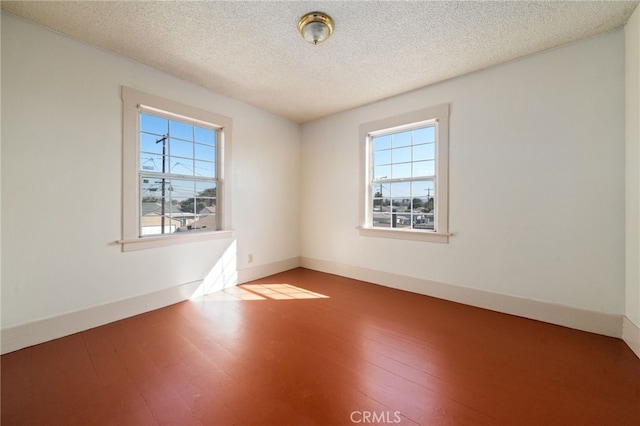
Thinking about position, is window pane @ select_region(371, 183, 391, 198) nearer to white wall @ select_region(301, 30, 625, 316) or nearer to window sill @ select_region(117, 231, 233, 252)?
white wall @ select_region(301, 30, 625, 316)

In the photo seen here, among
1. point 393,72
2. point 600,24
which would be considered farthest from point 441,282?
point 600,24

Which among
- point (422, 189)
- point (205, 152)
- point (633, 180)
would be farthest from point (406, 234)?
point (205, 152)

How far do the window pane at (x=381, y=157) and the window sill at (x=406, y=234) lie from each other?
983 mm

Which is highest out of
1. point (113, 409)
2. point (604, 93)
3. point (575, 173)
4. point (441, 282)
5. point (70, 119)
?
point (604, 93)

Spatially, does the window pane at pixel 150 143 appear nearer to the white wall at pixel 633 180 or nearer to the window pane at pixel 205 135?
the window pane at pixel 205 135

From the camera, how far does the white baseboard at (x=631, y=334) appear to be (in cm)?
194

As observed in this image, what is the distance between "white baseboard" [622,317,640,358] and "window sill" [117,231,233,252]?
4045mm

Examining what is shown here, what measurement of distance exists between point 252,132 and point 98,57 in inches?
70.5

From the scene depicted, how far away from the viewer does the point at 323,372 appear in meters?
1.75

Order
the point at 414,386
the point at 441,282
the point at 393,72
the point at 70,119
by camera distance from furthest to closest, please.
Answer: the point at 441,282
the point at 393,72
the point at 70,119
the point at 414,386

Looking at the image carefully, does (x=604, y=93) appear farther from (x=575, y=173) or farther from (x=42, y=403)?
(x=42, y=403)

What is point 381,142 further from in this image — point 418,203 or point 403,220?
point 403,220

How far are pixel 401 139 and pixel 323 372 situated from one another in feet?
9.83

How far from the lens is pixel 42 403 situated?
1467 mm
